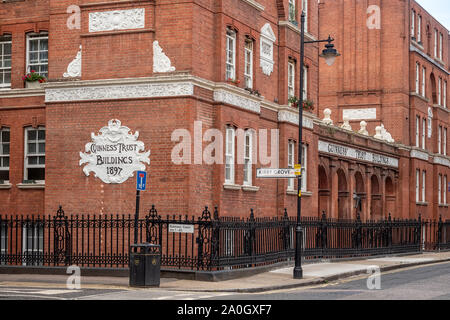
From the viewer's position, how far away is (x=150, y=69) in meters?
26.2

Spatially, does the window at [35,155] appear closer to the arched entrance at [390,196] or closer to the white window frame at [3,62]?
the white window frame at [3,62]

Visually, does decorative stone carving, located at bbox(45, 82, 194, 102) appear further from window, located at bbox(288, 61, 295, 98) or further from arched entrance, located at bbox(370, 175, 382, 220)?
arched entrance, located at bbox(370, 175, 382, 220)

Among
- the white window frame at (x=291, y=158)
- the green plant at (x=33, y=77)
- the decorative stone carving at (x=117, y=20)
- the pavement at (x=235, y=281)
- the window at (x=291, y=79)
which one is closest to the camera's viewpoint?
the pavement at (x=235, y=281)

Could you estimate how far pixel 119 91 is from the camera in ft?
86.7

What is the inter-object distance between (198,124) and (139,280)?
7269mm

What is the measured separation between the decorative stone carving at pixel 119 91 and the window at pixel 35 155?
2.02m

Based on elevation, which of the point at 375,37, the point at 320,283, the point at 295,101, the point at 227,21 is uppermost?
the point at 375,37

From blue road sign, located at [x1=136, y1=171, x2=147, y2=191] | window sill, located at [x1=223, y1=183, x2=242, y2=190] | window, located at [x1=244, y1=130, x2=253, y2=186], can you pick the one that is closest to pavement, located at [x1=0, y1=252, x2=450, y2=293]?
blue road sign, located at [x1=136, y1=171, x2=147, y2=191]

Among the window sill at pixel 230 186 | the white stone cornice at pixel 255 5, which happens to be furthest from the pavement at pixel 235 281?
the white stone cornice at pixel 255 5

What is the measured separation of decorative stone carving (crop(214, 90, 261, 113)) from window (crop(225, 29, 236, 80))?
2.63 ft

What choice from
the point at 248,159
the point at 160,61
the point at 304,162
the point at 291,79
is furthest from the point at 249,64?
the point at 304,162

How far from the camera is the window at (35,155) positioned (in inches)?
1136

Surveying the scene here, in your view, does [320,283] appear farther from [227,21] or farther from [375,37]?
[375,37]

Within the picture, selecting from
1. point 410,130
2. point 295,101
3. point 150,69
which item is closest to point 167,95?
point 150,69
